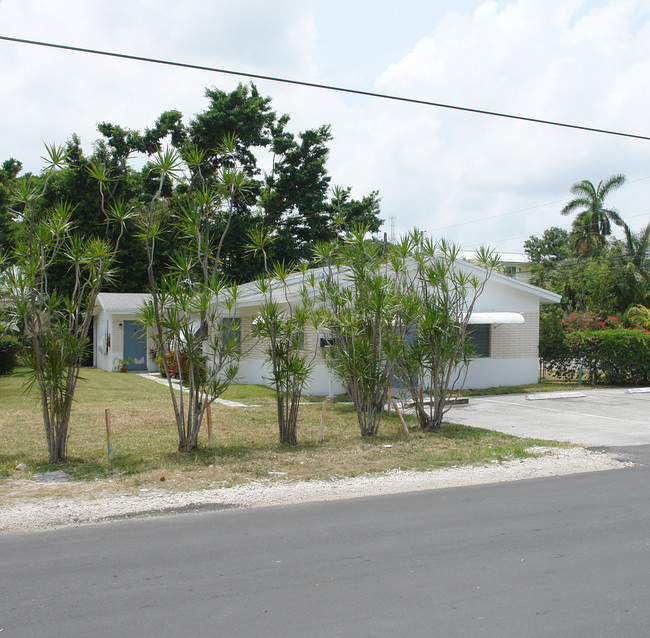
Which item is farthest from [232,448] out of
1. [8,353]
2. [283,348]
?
[8,353]

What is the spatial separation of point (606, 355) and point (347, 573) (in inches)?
696

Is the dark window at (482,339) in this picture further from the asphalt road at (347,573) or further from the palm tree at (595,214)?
the palm tree at (595,214)

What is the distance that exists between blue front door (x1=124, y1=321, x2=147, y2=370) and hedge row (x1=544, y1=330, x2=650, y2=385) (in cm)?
1513

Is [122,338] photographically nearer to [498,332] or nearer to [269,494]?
[498,332]

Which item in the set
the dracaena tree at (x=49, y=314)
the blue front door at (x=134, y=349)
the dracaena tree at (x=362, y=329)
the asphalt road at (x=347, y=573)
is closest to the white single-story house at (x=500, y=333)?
the dracaena tree at (x=362, y=329)

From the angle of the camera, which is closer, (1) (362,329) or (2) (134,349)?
(1) (362,329)

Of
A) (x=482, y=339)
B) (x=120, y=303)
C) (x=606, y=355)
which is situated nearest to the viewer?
(x=482, y=339)

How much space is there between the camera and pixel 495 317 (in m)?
18.2

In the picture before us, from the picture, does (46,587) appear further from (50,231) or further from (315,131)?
(315,131)

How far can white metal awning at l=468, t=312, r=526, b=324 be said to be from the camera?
58.3 ft

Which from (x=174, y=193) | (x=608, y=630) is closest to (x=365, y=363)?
(x=608, y=630)

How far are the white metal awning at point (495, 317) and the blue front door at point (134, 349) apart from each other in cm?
1356

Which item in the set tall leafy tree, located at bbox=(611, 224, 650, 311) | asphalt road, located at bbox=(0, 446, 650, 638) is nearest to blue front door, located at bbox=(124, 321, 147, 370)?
asphalt road, located at bbox=(0, 446, 650, 638)

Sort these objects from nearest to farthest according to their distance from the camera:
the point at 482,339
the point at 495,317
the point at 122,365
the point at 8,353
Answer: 1. the point at 495,317
2. the point at 482,339
3. the point at 8,353
4. the point at 122,365
